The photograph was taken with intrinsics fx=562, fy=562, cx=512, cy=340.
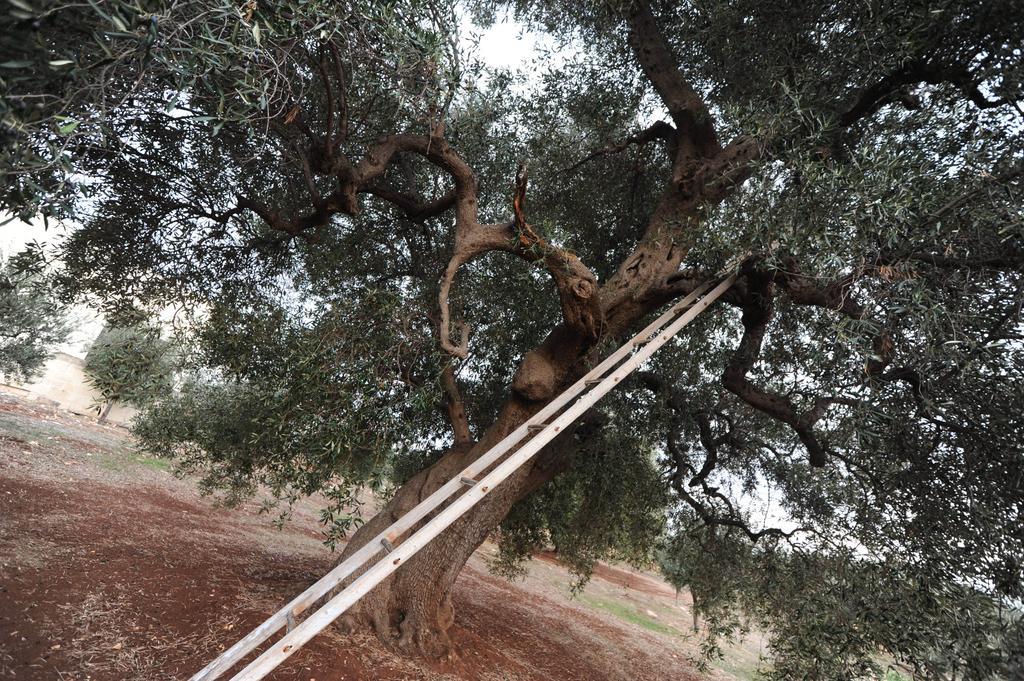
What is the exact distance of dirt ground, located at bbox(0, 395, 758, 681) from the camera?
5.18 m

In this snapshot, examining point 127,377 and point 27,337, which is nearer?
point 127,377

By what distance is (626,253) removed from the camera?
9539mm

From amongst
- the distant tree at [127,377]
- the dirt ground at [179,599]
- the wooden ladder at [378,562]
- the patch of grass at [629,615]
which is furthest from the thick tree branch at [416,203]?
the patch of grass at [629,615]

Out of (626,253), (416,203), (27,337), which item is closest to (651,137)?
(626,253)

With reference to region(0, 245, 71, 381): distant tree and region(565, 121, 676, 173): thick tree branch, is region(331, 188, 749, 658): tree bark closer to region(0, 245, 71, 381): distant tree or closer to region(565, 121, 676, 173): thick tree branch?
region(565, 121, 676, 173): thick tree branch

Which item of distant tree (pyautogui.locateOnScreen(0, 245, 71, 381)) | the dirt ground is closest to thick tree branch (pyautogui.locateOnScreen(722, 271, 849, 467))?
the dirt ground

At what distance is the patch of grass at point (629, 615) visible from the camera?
1825cm

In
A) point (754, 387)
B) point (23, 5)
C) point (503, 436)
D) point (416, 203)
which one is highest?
point (416, 203)

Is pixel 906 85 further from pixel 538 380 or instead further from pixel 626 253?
pixel 538 380

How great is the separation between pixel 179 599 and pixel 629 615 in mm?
16249

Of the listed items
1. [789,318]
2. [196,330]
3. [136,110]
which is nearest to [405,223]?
[196,330]

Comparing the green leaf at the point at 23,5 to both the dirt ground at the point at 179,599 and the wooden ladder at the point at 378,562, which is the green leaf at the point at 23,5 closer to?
the wooden ladder at the point at 378,562

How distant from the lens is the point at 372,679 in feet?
18.4

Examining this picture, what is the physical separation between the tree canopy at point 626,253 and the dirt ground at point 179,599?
5.68 feet
